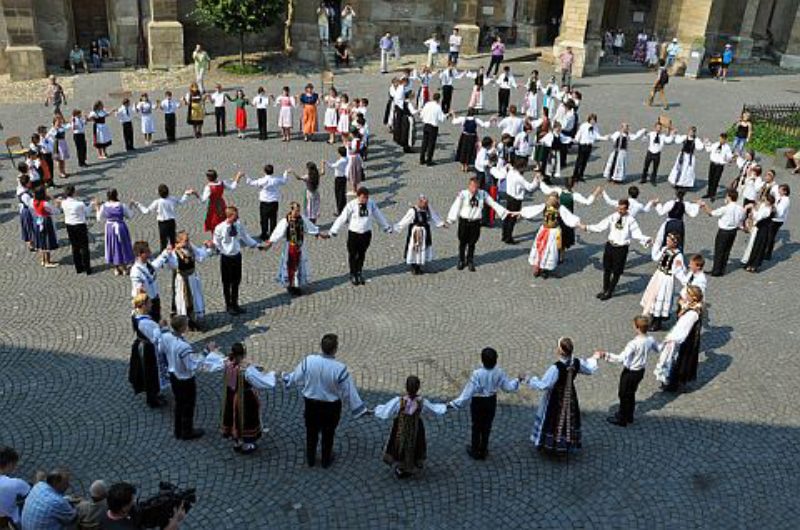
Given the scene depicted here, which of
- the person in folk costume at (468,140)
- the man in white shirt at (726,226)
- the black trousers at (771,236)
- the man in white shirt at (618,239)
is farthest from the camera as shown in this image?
the person in folk costume at (468,140)

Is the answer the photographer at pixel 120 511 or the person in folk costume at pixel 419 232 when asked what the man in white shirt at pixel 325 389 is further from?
the person in folk costume at pixel 419 232

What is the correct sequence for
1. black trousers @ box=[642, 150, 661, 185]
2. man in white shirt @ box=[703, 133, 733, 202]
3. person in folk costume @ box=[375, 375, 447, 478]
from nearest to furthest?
person in folk costume @ box=[375, 375, 447, 478]
man in white shirt @ box=[703, 133, 733, 202]
black trousers @ box=[642, 150, 661, 185]

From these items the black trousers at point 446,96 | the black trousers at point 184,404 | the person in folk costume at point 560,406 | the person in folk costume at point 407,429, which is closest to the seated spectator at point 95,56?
the black trousers at point 446,96

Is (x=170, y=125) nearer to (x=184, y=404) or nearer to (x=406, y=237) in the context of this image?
(x=406, y=237)

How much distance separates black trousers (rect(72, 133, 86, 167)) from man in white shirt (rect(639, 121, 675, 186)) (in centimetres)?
1328

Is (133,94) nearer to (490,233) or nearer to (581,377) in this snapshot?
(490,233)

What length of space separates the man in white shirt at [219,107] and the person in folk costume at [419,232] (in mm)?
9359

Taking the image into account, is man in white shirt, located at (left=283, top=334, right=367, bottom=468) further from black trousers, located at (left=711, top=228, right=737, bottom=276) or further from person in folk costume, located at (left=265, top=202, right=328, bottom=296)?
black trousers, located at (left=711, top=228, right=737, bottom=276)

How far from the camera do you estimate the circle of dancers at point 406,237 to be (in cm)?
838

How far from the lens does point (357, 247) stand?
12.7 meters

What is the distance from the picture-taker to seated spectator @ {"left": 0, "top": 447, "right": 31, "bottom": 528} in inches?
251

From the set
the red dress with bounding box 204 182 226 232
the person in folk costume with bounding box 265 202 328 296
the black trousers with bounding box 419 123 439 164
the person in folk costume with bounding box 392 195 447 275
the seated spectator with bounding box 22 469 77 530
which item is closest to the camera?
the seated spectator with bounding box 22 469 77 530

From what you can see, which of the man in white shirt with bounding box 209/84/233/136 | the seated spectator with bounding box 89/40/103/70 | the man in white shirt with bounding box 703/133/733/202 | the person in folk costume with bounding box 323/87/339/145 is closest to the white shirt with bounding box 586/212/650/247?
the man in white shirt with bounding box 703/133/733/202

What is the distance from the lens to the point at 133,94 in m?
25.1
